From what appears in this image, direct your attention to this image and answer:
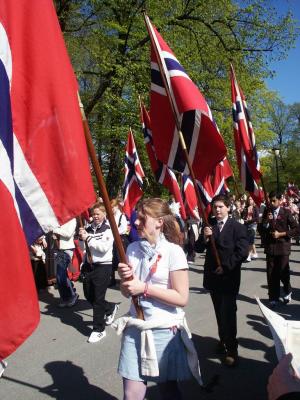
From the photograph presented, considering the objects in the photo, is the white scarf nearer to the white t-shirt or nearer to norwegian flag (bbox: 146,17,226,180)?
the white t-shirt

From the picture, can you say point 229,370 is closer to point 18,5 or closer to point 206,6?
point 18,5

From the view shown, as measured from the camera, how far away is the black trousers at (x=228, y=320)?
4.70 m

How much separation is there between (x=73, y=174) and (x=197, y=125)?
2.24 meters

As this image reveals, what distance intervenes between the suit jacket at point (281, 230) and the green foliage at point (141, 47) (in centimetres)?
1057

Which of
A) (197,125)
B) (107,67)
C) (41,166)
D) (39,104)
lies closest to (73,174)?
(41,166)

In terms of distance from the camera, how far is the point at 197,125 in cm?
427

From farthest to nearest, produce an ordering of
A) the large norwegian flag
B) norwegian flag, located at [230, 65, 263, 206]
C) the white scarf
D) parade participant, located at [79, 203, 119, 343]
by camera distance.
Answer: norwegian flag, located at [230, 65, 263, 206], parade participant, located at [79, 203, 119, 343], the white scarf, the large norwegian flag

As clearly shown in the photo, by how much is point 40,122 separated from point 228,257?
311 cm

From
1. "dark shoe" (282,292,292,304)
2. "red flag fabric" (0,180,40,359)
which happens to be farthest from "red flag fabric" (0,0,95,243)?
"dark shoe" (282,292,292,304)

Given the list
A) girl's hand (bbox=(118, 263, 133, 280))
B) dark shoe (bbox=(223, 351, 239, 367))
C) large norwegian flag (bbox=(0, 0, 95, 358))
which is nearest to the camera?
large norwegian flag (bbox=(0, 0, 95, 358))

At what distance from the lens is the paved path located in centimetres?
411

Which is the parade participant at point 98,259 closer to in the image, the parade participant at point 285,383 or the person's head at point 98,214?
the person's head at point 98,214

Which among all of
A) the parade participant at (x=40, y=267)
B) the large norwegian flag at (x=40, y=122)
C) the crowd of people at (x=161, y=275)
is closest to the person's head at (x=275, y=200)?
the crowd of people at (x=161, y=275)

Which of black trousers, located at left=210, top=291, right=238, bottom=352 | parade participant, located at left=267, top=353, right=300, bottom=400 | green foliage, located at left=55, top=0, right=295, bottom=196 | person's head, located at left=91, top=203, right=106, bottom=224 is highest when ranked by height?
green foliage, located at left=55, top=0, right=295, bottom=196
